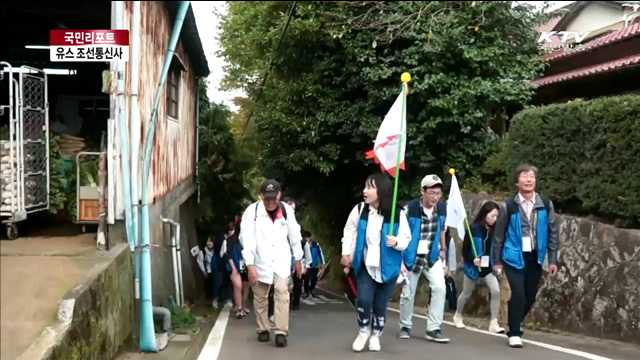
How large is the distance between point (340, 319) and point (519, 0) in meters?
7.79

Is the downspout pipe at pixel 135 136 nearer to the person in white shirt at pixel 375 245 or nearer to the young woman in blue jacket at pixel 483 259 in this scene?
the person in white shirt at pixel 375 245

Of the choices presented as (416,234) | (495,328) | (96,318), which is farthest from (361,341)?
(96,318)

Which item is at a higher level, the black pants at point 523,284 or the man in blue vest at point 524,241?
the man in blue vest at point 524,241

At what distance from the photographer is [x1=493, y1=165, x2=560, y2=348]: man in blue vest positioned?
687 cm

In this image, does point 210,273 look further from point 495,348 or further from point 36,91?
point 495,348

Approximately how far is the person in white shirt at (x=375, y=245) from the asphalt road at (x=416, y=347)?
24.6 inches

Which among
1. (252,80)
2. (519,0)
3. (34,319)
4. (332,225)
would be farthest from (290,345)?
(332,225)

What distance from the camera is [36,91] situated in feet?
25.5

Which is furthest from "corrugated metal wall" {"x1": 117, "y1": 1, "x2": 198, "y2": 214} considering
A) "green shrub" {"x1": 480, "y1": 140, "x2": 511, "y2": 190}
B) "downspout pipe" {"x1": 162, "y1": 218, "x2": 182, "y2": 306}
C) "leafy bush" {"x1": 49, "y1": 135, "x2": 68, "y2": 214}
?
"green shrub" {"x1": 480, "y1": 140, "x2": 511, "y2": 190}

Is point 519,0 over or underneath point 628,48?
over

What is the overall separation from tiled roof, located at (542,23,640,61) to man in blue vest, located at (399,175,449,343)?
5.96m

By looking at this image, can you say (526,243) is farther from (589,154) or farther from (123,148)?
(123,148)

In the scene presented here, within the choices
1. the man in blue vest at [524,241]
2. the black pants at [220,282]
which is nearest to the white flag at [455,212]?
the man in blue vest at [524,241]

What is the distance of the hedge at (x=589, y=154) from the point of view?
26.1 ft
